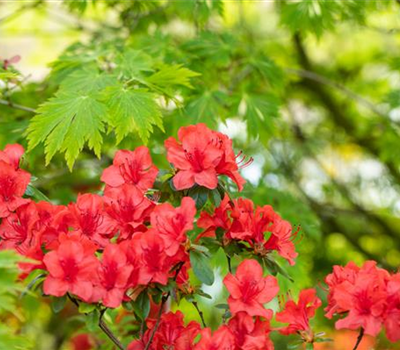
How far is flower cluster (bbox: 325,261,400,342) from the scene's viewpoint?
1.20 metres

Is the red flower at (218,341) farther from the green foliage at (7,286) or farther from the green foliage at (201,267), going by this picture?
the green foliage at (7,286)

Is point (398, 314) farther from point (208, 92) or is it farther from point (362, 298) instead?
point (208, 92)

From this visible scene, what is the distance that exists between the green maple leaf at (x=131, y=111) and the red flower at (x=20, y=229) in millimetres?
291

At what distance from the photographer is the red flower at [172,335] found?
1318 millimetres

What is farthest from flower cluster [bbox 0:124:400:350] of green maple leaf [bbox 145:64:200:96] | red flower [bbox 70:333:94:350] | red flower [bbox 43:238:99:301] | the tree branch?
the tree branch

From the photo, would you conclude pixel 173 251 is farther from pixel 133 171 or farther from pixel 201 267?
pixel 133 171

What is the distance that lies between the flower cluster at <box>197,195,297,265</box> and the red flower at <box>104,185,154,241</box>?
11 cm

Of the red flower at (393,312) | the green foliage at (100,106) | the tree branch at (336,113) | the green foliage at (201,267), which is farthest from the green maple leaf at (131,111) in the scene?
the tree branch at (336,113)

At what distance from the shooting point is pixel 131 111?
5.25ft

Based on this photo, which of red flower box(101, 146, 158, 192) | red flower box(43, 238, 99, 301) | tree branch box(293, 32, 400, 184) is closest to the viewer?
red flower box(43, 238, 99, 301)

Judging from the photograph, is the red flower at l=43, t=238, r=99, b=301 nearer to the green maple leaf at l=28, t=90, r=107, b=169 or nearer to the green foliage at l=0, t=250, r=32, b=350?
the green foliage at l=0, t=250, r=32, b=350

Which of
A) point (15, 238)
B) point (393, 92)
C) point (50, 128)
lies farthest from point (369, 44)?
point (15, 238)

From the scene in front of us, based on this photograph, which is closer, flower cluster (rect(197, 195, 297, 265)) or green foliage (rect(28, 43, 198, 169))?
flower cluster (rect(197, 195, 297, 265))

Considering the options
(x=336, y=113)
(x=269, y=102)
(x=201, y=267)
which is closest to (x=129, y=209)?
(x=201, y=267)
